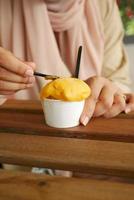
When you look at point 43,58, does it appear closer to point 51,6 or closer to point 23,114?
point 51,6

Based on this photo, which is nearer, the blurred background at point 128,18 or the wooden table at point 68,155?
the wooden table at point 68,155

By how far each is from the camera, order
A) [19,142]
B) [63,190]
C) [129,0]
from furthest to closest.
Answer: [129,0] < [19,142] < [63,190]

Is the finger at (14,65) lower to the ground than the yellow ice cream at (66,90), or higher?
higher

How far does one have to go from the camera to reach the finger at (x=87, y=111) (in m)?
0.58

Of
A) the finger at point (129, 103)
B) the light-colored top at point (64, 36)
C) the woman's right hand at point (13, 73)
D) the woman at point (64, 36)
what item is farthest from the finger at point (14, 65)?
the light-colored top at point (64, 36)

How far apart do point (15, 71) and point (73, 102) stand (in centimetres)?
13

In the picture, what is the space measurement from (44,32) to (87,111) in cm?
59

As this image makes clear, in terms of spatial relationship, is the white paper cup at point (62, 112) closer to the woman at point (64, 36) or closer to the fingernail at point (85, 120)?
the fingernail at point (85, 120)

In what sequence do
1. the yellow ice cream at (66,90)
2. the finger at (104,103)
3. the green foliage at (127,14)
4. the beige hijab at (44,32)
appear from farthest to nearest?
1. the green foliage at (127,14)
2. the beige hijab at (44,32)
3. the finger at (104,103)
4. the yellow ice cream at (66,90)

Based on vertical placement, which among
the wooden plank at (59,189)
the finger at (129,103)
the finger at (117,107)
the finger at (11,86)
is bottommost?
the finger at (129,103)

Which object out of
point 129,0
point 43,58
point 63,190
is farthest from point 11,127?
point 129,0

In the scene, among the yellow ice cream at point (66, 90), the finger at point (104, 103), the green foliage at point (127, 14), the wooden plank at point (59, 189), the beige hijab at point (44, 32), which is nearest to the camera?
the wooden plank at point (59, 189)

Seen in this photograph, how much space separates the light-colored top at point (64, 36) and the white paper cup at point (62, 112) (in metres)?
0.54

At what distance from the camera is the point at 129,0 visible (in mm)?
1665
